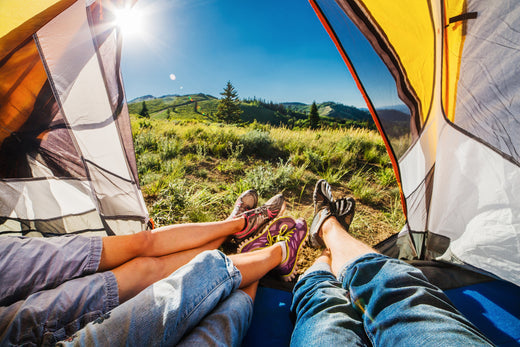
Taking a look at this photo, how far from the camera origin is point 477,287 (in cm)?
106

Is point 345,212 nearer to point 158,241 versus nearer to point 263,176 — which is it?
point 263,176

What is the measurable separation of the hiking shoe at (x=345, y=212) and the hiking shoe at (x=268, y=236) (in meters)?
0.45

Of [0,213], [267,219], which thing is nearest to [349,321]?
[267,219]

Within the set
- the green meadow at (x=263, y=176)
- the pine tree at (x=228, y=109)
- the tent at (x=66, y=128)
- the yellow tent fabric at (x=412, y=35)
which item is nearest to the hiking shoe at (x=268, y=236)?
the green meadow at (x=263, y=176)

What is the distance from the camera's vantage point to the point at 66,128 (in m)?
1.15

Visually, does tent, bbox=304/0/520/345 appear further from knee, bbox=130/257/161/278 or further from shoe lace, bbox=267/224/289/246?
knee, bbox=130/257/161/278

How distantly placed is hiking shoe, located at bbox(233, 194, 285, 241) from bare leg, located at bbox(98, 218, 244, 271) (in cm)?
20

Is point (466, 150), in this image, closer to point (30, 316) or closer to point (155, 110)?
point (30, 316)

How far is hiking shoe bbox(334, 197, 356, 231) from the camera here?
174 cm

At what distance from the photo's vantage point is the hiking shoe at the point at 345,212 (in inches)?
68.6

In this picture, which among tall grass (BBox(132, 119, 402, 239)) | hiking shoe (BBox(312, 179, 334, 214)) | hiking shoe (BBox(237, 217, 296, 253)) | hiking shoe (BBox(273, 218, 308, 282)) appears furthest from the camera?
tall grass (BBox(132, 119, 402, 239))

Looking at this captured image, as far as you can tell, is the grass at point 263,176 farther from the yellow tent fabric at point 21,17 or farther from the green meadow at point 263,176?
the yellow tent fabric at point 21,17

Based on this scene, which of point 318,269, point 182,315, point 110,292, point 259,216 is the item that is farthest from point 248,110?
point 182,315

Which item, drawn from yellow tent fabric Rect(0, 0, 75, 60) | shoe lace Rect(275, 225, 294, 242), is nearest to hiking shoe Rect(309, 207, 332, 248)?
shoe lace Rect(275, 225, 294, 242)
